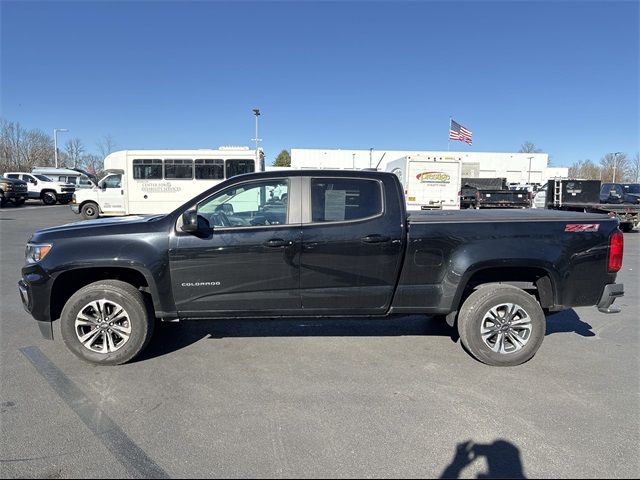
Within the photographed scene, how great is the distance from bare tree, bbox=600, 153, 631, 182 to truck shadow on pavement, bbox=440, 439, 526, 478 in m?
103

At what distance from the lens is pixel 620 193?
2283 cm

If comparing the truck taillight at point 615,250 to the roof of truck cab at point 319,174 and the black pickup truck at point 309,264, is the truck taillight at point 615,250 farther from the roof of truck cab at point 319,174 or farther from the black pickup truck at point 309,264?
the roof of truck cab at point 319,174

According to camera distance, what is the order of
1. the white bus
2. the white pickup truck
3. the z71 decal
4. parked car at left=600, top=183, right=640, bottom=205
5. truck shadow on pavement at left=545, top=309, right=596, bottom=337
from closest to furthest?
the z71 decal, truck shadow on pavement at left=545, top=309, right=596, bottom=337, the white bus, parked car at left=600, top=183, right=640, bottom=205, the white pickup truck

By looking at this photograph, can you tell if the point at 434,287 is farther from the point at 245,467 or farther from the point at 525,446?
the point at 245,467

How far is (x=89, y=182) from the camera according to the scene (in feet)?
111

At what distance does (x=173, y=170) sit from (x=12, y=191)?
16.8 m

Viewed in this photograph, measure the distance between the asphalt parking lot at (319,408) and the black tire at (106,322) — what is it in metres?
0.14

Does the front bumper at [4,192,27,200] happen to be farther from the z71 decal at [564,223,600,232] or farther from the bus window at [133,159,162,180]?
the z71 decal at [564,223,600,232]

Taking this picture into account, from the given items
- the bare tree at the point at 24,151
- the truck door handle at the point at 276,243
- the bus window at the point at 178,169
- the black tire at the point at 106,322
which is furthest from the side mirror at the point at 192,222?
the bare tree at the point at 24,151

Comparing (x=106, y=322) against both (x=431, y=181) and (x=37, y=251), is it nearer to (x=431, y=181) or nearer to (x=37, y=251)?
(x=37, y=251)

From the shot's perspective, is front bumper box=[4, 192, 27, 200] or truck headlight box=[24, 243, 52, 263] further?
front bumper box=[4, 192, 27, 200]

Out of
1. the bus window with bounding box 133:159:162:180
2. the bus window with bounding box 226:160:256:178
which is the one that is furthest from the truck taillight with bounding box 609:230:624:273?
the bus window with bounding box 133:159:162:180

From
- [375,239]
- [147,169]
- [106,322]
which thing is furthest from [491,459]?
[147,169]

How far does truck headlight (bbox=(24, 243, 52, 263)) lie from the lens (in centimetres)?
384
